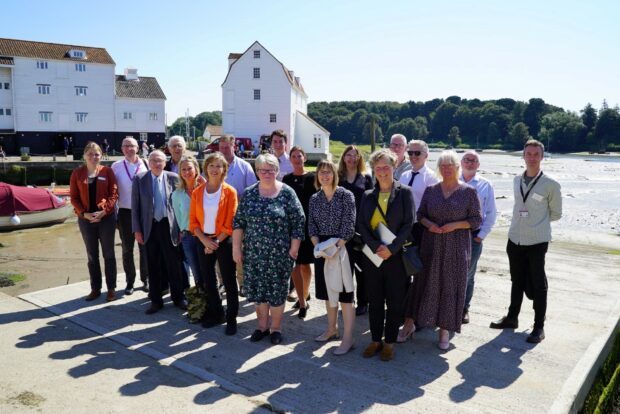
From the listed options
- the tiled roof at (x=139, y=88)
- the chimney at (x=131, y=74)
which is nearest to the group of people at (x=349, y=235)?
the tiled roof at (x=139, y=88)

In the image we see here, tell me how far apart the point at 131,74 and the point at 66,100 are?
292 inches

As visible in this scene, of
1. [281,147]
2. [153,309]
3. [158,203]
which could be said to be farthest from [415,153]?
[153,309]

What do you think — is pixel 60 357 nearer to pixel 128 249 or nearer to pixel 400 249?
pixel 128 249

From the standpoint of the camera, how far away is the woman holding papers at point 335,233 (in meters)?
4.72

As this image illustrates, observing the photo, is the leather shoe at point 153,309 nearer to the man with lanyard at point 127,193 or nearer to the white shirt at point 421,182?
the man with lanyard at point 127,193

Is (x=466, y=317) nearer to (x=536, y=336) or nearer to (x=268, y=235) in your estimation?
(x=536, y=336)

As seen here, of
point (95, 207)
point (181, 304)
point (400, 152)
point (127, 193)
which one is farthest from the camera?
point (127, 193)

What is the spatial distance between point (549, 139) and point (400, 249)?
11814cm

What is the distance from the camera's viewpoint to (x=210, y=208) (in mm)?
5246

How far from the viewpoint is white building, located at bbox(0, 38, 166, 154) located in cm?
4269

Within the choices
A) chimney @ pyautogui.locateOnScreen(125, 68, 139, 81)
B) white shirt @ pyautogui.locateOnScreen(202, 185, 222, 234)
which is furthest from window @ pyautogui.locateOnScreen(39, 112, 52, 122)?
white shirt @ pyautogui.locateOnScreen(202, 185, 222, 234)

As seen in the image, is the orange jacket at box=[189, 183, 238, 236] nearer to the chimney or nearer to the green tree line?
the chimney

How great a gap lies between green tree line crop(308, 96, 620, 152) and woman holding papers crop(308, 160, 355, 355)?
93.0 meters

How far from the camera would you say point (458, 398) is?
152 inches
